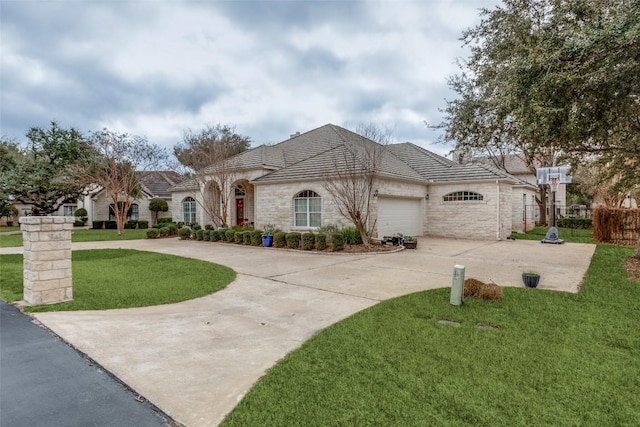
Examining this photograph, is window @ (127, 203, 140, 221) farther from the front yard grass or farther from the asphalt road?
the front yard grass

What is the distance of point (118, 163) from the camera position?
2342cm

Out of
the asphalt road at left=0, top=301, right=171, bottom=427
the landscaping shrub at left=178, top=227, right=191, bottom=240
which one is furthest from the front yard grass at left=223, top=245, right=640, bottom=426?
the landscaping shrub at left=178, top=227, right=191, bottom=240

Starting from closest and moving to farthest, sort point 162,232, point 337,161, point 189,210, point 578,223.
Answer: point 337,161
point 162,232
point 578,223
point 189,210

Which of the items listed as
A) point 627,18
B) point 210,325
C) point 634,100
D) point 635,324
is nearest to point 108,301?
Result: point 210,325

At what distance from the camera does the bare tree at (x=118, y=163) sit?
22.5m

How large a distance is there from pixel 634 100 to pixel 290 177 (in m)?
13.0

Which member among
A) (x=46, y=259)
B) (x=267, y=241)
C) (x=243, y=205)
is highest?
(x=243, y=205)

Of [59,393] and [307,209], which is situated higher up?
[307,209]

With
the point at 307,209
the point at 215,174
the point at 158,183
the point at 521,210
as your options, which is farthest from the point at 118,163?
the point at 521,210

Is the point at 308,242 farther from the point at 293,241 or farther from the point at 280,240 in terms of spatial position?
the point at 280,240

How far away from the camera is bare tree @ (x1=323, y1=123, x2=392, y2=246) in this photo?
1389 centimetres

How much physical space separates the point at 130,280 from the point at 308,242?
22.5ft

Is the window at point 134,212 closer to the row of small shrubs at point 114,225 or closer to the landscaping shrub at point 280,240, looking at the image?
the row of small shrubs at point 114,225

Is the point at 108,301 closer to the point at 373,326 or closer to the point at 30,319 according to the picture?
the point at 30,319
